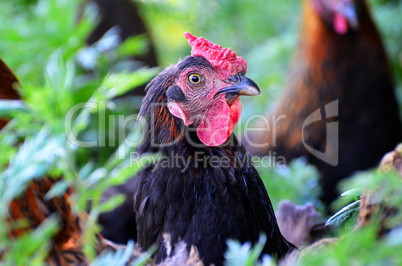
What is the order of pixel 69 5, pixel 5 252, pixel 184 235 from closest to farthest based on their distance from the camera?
pixel 5 252 < pixel 184 235 < pixel 69 5

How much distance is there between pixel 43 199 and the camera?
209 cm

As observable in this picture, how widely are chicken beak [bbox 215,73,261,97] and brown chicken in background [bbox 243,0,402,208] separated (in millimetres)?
1791

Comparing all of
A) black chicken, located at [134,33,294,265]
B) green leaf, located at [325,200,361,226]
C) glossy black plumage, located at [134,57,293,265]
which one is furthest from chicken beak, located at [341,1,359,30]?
green leaf, located at [325,200,361,226]

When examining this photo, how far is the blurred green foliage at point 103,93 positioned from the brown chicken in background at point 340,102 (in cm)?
34

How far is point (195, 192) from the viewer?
80.0 inches

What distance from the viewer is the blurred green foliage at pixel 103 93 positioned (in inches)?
49.1

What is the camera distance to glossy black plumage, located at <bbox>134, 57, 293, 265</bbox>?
2.00 metres

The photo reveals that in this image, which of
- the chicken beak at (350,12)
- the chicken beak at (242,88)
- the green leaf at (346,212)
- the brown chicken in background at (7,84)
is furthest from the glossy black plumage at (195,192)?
the chicken beak at (350,12)

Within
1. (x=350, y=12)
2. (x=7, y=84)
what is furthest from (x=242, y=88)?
(x=350, y=12)

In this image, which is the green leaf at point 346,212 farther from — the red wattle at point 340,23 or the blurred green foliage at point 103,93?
the red wattle at point 340,23

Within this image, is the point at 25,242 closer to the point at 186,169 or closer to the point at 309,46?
the point at 186,169

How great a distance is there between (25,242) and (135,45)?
125 inches

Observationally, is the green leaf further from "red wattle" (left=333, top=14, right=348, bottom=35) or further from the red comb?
"red wattle" (left=333, top=14, right=348, bottom=35)

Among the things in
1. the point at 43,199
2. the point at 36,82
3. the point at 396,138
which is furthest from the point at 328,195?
the point at 36,82
